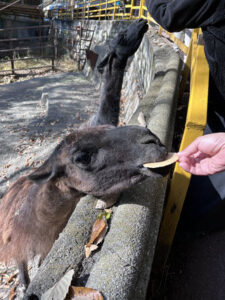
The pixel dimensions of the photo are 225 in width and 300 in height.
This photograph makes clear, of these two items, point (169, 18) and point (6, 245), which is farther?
point (6, 245)

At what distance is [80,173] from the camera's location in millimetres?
2074

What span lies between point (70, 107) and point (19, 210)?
19.2 ft

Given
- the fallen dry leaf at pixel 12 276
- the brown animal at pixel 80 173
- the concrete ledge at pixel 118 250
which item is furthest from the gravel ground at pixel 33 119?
the concrete ledge at pixel 118 250

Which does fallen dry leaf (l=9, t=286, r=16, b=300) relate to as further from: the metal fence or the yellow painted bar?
the metal fence

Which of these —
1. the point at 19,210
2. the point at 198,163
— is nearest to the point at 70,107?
the point at 19,210

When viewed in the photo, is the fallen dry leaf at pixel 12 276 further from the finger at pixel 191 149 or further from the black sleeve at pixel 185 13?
the black sleeve at pixel 185 13

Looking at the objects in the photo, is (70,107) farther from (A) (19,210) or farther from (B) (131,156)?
(B) (131,156)

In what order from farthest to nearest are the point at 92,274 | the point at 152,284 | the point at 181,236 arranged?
the point at 181,236 → the point at 152,284 → the point at 92,274

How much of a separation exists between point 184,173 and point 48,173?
1.13m

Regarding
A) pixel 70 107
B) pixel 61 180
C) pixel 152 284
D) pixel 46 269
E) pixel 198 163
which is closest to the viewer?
pixel 46 269

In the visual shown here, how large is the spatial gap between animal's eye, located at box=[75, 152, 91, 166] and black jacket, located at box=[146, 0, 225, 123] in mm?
1369

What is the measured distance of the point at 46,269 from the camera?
1537 millimetres

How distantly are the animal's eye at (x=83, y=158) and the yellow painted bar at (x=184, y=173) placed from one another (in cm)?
69

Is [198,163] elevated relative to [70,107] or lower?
elevated
